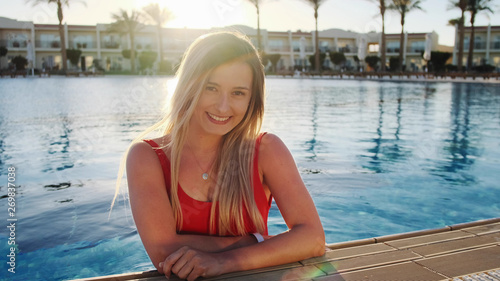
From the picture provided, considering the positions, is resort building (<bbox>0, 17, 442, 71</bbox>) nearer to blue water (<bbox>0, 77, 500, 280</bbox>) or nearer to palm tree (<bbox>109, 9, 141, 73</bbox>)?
palm tree (<bbox>109, 9, 141, 73</bbox>)

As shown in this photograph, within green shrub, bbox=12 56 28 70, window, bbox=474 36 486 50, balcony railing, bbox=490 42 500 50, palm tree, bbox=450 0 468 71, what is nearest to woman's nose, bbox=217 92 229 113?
palm tree, bbox=450 0 468 71

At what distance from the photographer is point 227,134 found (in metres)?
1.99

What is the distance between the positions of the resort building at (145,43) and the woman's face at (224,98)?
129ft

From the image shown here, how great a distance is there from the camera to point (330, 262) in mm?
1749

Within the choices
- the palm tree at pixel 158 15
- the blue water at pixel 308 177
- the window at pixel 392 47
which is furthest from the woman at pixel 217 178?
the window at pixel 392 47

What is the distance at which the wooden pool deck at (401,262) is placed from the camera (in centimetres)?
163

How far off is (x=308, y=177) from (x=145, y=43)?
157 ft

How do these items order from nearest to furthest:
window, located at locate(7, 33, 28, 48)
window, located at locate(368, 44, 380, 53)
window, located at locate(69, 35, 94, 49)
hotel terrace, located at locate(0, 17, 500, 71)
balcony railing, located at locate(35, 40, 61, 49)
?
window, located at locate(7, 33, 28, 48) → hotel terrace, located at locate(0, 17, 500, 71) → balcony railing, located at locate(35, 40, 61, 49) → window, located at locate(69, 35, 94, 49) → window, located at locate(368, 44, 380, 53)

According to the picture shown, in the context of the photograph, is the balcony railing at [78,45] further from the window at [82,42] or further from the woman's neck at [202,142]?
the woman's neck at [202,142]

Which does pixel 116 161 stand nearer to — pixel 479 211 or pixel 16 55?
pixel 479 211

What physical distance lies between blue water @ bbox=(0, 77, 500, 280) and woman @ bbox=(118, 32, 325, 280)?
62.8 inches

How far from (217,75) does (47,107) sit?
11721 millimetres

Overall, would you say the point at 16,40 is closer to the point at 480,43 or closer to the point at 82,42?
the point at 82,42

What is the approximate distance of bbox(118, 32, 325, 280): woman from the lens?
1723 mm
